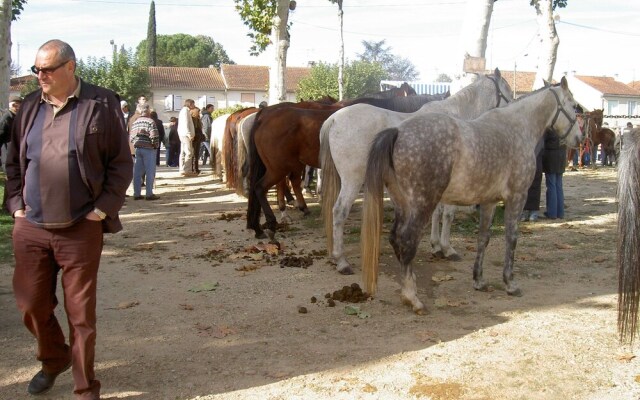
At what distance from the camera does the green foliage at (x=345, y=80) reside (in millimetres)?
63438

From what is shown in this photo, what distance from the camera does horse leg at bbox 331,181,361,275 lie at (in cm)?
728

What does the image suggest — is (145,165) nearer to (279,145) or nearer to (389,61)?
(279,145)

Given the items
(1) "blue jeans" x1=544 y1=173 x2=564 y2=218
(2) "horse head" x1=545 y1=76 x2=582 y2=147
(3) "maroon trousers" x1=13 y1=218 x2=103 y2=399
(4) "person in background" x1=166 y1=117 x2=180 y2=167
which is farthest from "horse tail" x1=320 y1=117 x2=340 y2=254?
(4) "person in background" x1=166 y1=117 x2=180 y2=167

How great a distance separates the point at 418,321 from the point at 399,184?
126 centimetres

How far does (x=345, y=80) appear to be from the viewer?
63.3 m

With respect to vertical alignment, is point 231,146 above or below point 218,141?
below

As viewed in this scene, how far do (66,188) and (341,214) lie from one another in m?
4.21

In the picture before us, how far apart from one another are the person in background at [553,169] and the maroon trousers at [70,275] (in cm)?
842

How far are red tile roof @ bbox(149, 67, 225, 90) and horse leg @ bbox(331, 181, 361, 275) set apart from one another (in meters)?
65.1

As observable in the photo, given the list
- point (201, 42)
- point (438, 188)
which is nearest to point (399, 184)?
point (438, 188)

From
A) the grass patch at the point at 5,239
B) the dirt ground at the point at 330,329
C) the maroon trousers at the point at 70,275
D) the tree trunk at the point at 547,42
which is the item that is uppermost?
the tree trunk at the point at 547,42

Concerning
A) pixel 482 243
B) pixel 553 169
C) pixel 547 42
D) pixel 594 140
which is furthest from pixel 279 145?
pixel 594 140

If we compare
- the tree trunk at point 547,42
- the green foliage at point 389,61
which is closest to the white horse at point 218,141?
the tree trunk at point 547,42

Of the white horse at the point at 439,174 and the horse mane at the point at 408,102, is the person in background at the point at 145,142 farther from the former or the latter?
the white horse at the point at 439,174
